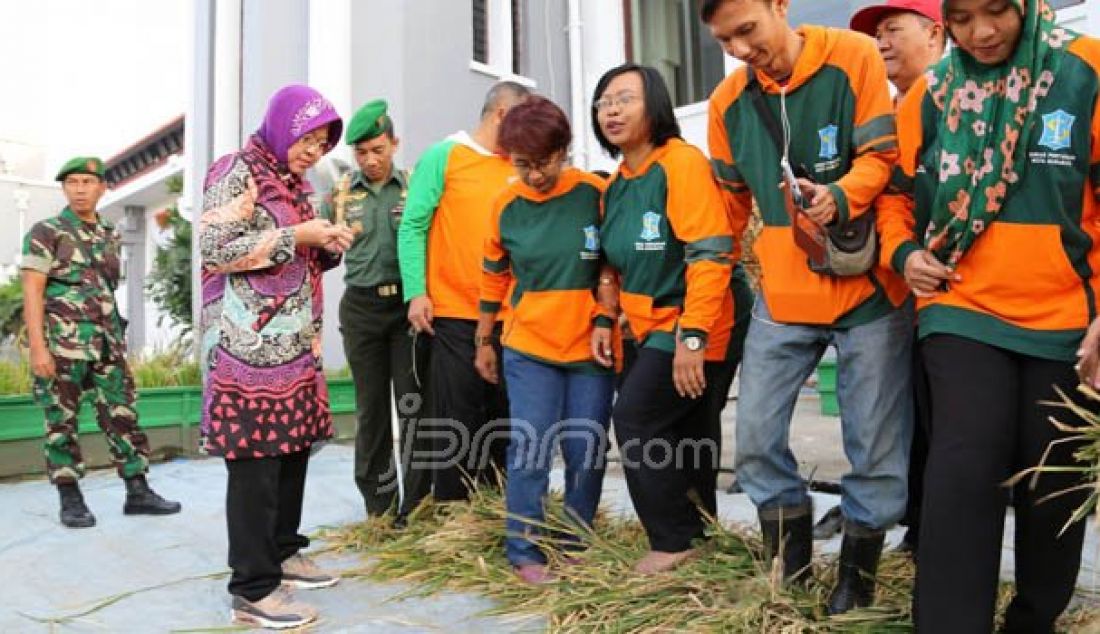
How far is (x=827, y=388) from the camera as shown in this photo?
22.9ft

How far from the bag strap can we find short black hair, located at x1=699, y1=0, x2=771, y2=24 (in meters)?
0.20

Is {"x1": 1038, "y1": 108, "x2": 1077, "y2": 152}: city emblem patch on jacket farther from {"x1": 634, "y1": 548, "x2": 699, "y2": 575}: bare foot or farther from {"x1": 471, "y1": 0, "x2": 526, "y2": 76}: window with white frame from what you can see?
{"x1": 471, "y1": 0, "x2": 526, "y2": 76}: window with white frame

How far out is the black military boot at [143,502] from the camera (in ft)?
14.3

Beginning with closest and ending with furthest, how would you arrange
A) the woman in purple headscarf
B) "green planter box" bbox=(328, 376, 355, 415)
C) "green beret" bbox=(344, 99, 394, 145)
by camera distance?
the woman in purple headscarf < "green beret" bbox=(344, 99, 394, 145) < "green planter box" bbox=(328, 376, 355, 415)

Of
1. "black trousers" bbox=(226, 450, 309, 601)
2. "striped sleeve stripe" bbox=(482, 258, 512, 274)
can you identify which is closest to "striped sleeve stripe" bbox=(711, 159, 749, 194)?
"striped sleeve stripe" bbox=(482, 258, 512, 274)

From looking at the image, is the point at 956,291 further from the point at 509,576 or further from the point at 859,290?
the point at 509,576

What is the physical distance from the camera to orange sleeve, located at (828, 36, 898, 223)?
7.16ft

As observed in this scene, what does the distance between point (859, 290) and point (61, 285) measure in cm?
366

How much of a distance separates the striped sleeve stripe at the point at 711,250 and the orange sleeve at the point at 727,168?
35 millimetres

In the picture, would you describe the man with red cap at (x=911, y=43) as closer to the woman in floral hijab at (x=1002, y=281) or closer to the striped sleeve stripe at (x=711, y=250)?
the striped sleeve stripe at (x=711, y=250)

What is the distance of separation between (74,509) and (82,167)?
5.17 feet

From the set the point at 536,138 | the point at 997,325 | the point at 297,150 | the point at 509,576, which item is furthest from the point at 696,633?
the point at 297,150

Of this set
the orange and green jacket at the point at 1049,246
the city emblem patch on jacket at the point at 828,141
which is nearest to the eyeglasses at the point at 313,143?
the city emblem patch on jacket at the point at 828,141

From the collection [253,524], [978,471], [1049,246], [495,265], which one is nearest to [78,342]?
[253,524]
